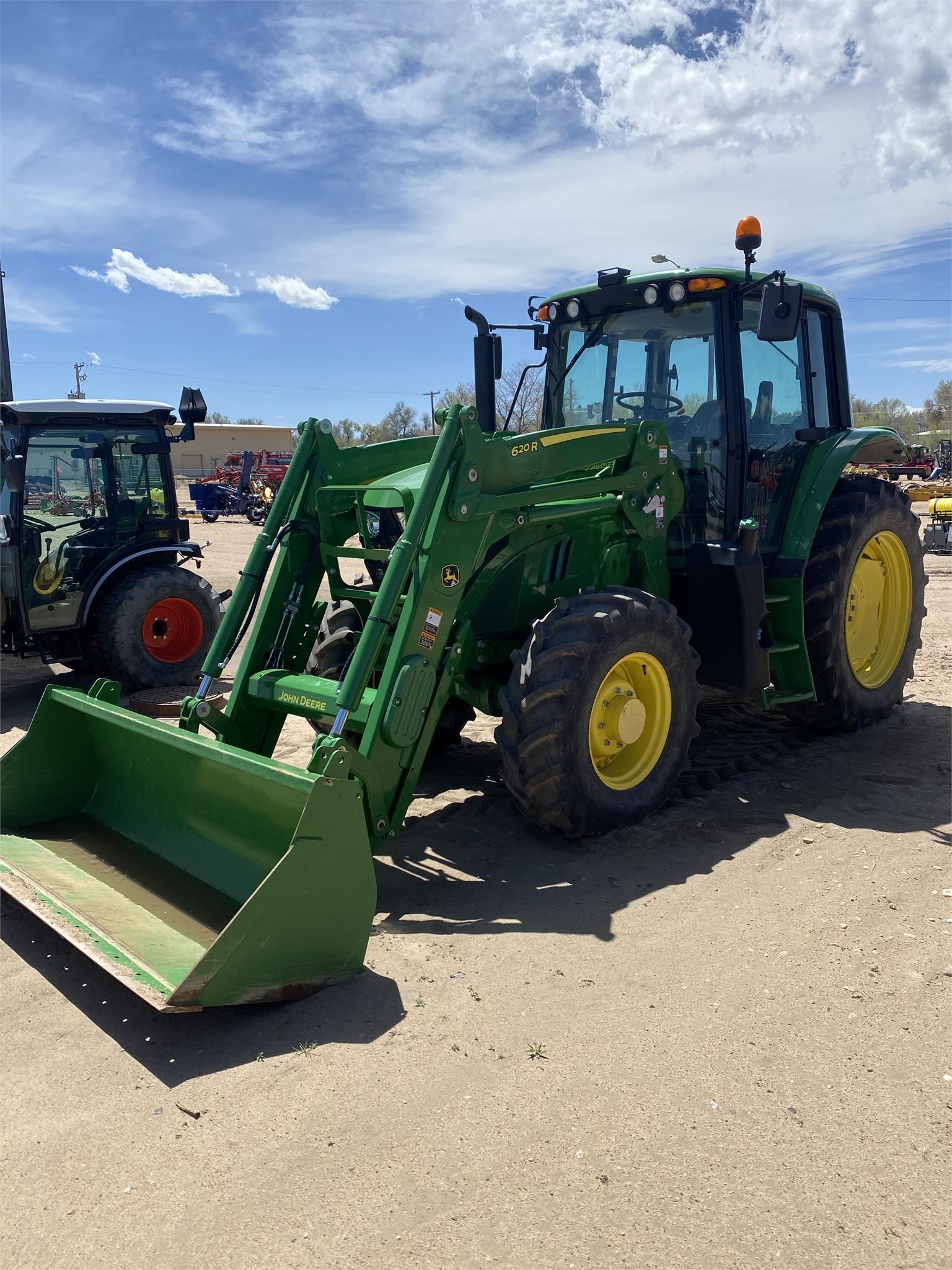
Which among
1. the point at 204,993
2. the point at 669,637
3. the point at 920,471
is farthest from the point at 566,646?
the point at 920,471

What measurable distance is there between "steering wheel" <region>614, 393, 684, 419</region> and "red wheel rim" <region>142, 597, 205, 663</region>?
4476 millimetres

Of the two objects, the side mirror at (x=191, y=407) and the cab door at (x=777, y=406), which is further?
the side mirror at (x=191, y=407)

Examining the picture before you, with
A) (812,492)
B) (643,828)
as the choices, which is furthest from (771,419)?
(643,828)

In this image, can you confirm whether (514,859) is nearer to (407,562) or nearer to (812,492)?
(407,562)

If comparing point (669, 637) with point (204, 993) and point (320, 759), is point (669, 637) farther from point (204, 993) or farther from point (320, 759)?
point (204, 993)

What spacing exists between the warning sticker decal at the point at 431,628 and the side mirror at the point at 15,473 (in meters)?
5.06

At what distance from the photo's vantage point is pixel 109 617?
829cm

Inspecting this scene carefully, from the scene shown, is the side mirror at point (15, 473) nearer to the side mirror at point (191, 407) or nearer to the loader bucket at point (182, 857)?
the side mirror at point (191, 407)

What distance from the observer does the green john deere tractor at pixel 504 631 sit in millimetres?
3703

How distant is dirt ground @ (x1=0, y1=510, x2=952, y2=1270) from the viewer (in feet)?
7.91

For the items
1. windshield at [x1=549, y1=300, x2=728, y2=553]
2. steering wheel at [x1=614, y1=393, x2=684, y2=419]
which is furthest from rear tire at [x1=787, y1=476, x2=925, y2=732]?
steering wheel at [x1=614, y1=393, x2=684, y2=419]

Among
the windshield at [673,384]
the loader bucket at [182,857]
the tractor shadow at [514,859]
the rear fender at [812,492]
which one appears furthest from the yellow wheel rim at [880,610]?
the loader bucket at [182,857]

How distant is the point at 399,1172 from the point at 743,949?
1.70 metres

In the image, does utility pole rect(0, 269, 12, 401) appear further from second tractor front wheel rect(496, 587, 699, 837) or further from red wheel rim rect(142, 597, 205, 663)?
second tractor front wheel rect(496, 587, 699, 837)
